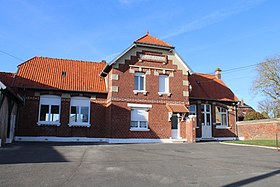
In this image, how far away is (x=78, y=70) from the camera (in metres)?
23.4

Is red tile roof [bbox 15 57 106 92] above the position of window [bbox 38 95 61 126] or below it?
above

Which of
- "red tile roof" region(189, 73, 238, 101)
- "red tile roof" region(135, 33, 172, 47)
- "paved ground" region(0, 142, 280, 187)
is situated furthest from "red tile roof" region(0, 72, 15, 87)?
"red tile roof" region(189, 73, 238, 101)

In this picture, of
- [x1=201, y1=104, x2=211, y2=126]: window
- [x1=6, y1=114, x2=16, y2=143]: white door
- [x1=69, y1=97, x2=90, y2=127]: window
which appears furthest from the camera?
[x1=201, y1=104, x2=211, y2=126]: window

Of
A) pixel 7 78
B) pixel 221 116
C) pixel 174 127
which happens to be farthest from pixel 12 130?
pixel 221 116

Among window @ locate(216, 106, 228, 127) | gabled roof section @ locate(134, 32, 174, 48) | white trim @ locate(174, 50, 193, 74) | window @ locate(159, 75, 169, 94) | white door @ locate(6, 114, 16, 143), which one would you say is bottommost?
white door @ locate(6, 114, 16, 143)

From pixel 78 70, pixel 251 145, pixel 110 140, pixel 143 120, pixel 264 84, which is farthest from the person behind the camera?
pixel 264 84

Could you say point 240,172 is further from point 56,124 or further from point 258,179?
point 56,124

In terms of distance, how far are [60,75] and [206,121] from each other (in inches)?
525

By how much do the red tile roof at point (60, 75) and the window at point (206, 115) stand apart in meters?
9.25

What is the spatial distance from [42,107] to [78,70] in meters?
4.73

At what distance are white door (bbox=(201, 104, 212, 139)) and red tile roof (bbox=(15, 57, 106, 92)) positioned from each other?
30.5ft

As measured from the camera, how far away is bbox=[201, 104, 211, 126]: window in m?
24.5

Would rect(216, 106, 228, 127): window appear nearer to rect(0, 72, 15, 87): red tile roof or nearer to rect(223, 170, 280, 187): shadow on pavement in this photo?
rect(223, 170, 280, 187): shadow on pavement

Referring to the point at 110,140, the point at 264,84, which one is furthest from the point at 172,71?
the point at 264,84
